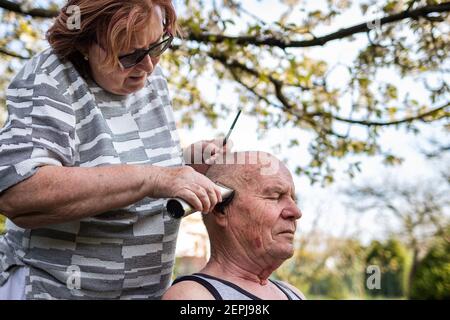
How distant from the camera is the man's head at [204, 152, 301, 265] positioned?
212 centimetres

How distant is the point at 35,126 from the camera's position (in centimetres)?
176

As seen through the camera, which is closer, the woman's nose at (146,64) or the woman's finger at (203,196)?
the woman's finger at (203,196)

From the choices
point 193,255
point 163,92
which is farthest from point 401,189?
point 163,92

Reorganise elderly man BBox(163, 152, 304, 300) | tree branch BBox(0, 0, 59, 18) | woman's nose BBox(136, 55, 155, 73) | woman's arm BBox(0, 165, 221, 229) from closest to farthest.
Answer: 1. woman's arm BBox(0, 165, 221, 229)
2. woman's nose BBox(136, 55, 155, 73)
3. elderly man BBox(163, 152, 304, 300)
4. tree branch BBox(0, 0, 59, 18)

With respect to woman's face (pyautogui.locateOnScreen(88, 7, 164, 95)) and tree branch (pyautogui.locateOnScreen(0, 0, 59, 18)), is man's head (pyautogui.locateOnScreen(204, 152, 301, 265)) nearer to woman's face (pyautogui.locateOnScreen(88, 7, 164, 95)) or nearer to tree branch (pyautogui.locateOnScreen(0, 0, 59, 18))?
woman's face (pyautogui.locateOnScreen(88, 7, 164, 95))

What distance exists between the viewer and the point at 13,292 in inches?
75.5

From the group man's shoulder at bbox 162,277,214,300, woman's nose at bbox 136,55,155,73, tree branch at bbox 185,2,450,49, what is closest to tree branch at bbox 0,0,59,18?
tree branch at bbox 185,2,450,49

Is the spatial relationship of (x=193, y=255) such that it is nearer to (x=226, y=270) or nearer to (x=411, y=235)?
(x=226, y=270)

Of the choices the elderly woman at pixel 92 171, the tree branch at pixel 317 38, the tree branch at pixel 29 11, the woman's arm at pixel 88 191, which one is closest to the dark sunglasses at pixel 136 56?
the elderly woman at pixel 92 171

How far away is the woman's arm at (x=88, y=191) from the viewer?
167cm

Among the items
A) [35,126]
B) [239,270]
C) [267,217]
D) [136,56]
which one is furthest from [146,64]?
[239,270]

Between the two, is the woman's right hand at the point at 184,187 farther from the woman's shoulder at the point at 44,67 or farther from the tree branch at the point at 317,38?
the tree branch at the point at 317,38

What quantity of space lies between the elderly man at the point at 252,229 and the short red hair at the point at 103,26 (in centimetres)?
64

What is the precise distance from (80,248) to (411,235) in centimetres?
1826
